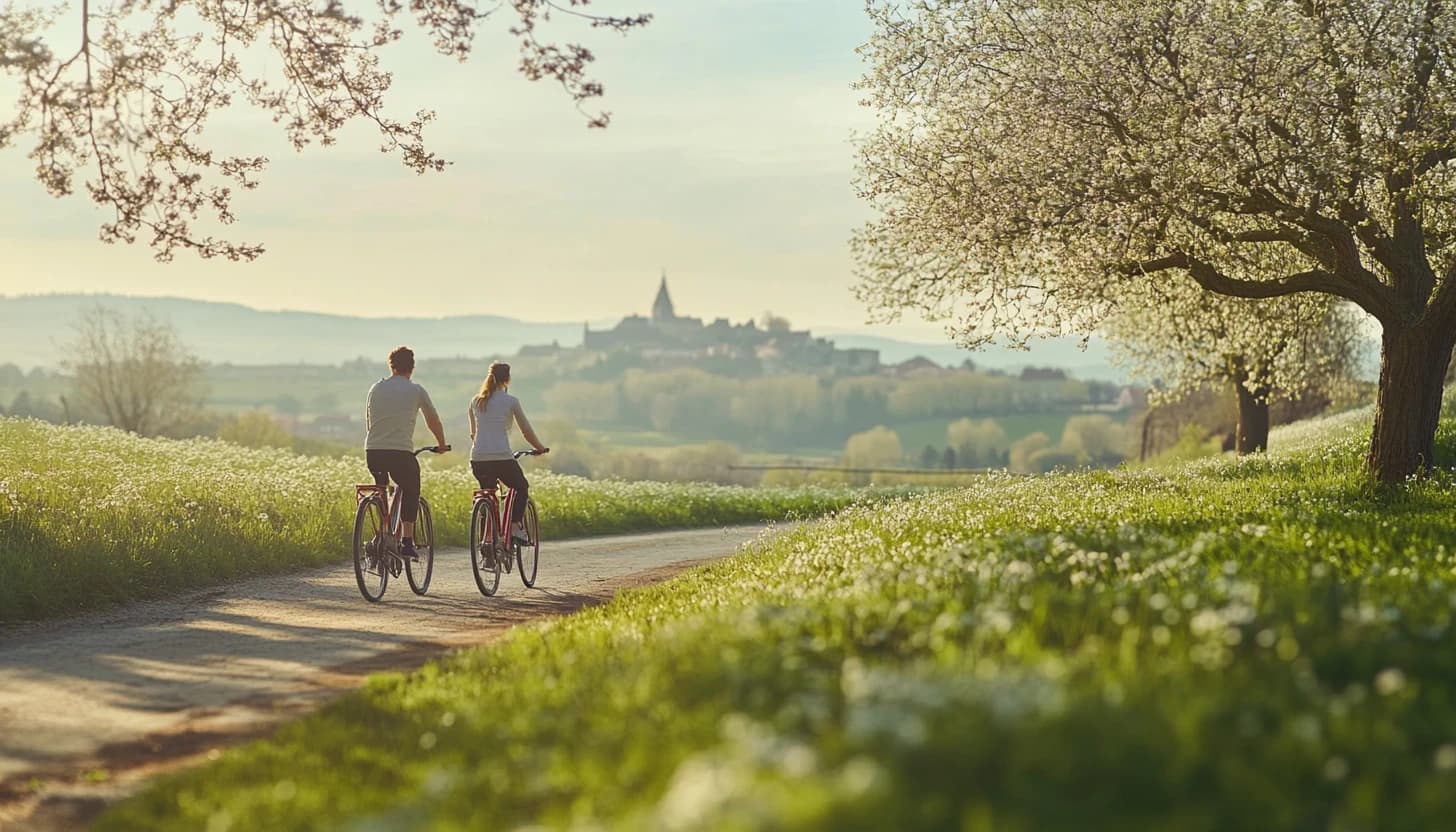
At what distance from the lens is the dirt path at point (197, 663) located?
325 inches

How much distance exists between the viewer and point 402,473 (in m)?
15.9

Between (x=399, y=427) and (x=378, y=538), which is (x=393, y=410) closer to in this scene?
(x=399, y=427)

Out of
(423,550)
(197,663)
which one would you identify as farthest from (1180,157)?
(197,663)

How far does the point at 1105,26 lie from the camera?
58.4 feet

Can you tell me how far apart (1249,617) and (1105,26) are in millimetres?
13248

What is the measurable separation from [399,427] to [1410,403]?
14.3 meters

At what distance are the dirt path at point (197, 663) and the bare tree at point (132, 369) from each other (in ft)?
223

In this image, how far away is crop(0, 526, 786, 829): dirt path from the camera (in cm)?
827

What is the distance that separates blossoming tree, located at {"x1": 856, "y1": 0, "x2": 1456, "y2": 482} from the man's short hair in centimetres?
877

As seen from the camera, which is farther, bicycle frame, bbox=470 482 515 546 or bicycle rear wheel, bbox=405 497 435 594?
bicycle frame, bbox=470 482 515 546

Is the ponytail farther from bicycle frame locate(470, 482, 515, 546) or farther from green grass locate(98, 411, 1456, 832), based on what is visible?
green grass locate(98, 411, 1456, 832)

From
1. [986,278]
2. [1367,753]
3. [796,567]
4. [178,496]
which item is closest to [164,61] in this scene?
[178,496]

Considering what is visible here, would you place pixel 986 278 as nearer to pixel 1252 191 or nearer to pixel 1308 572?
pixel 1252 191

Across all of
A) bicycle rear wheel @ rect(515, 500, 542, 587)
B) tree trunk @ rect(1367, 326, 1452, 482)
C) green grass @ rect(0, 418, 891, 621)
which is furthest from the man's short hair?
tree trunk @ rect(1367, 326, 1452, 482)
